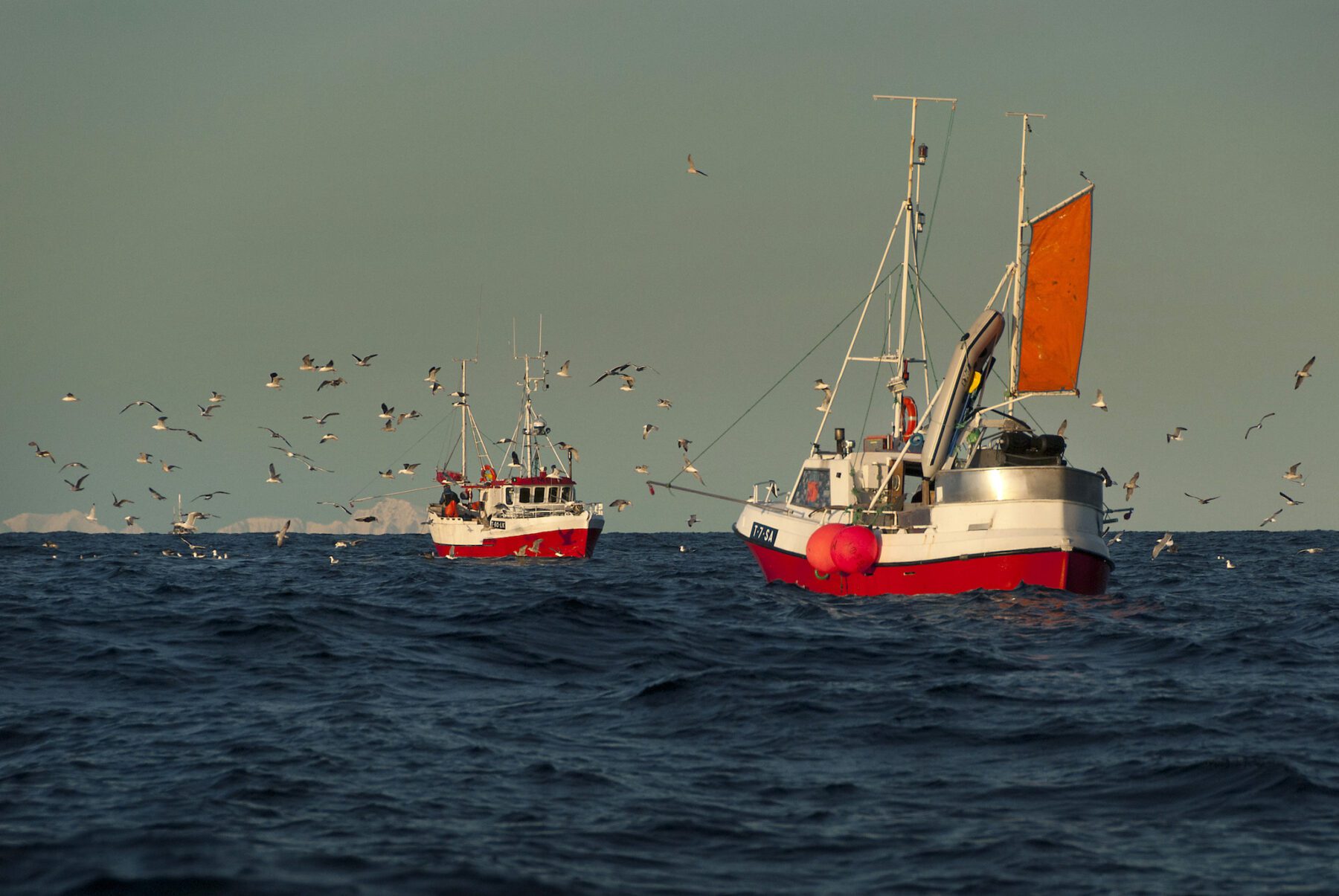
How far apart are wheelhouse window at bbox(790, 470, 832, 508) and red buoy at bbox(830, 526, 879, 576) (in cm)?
469

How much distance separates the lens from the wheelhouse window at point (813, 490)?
3925 centimetres

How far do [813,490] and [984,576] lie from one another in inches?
330

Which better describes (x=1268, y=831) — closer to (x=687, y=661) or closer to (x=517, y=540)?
(x=687, y=661)

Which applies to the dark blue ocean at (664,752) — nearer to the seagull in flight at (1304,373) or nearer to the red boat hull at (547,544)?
the seagull in flight at (1304,373)

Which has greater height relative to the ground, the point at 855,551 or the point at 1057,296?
the point at 1057,296

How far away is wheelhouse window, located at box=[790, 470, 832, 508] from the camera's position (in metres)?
39.2

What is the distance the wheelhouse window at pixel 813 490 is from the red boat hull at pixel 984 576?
12.9 ft

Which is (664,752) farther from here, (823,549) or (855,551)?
(823,549)

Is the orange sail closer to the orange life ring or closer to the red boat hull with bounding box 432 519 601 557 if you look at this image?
the orange life ring

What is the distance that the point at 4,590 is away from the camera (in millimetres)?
38500

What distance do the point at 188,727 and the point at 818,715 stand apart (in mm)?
7763

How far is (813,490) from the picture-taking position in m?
39.9

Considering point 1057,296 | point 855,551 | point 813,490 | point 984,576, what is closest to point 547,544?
point 813,490

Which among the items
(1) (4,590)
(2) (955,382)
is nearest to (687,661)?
(2) (955,382)
